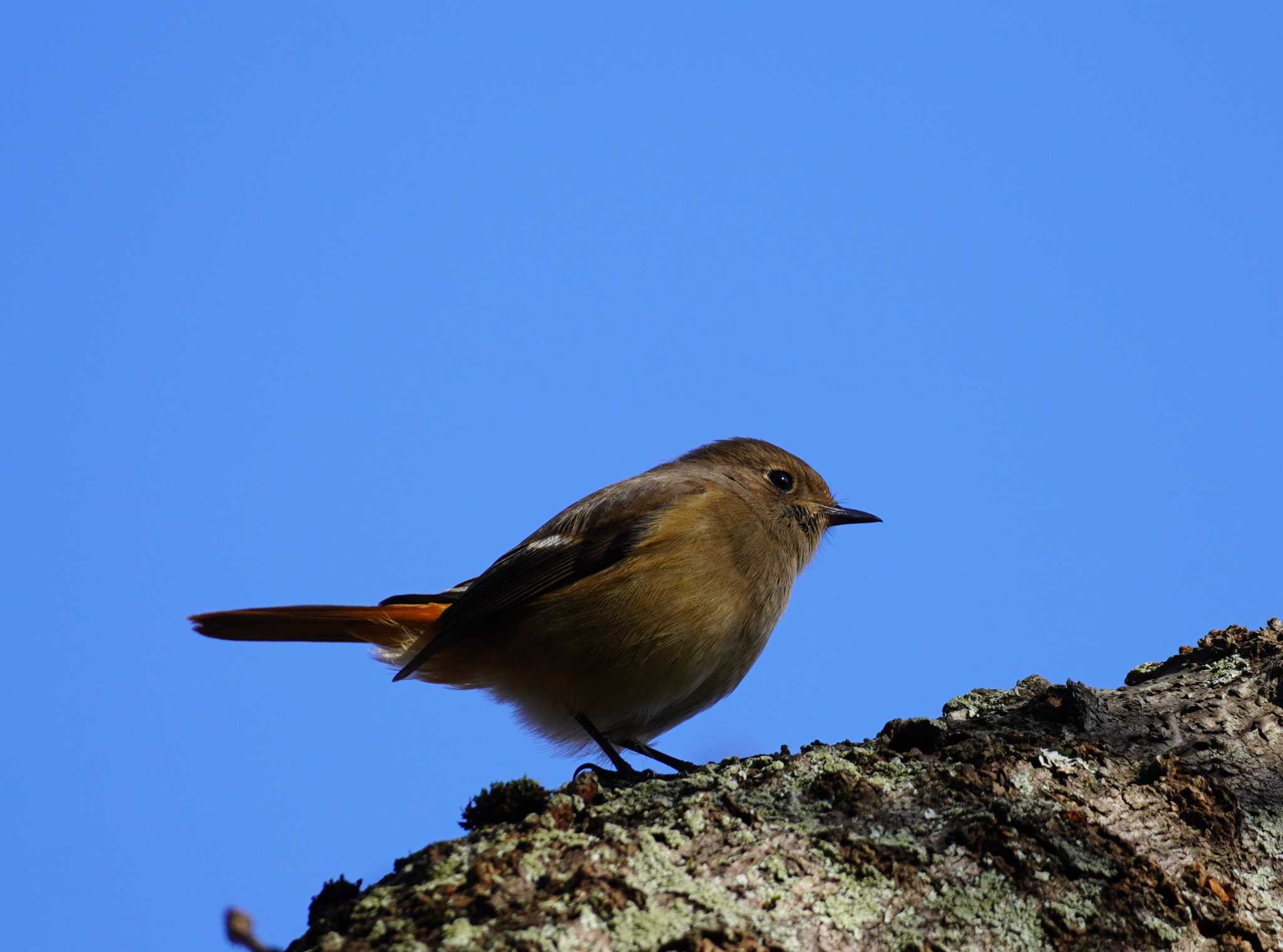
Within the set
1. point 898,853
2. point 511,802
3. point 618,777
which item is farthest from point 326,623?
point 898,853

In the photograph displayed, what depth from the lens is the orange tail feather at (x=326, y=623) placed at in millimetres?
5566

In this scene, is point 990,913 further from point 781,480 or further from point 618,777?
point 781,480

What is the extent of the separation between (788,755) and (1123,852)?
0.83m

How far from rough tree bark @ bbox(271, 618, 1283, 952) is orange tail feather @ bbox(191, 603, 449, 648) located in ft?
10.2

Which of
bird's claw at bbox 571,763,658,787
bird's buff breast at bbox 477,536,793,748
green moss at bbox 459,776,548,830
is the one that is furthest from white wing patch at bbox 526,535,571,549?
green moss at bbox 459,776,548,830

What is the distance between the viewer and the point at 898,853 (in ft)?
8.35

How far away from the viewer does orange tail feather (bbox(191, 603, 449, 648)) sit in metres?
5.57

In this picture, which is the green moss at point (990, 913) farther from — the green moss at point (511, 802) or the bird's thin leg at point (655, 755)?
the bird's thin leg at point (655, 755)

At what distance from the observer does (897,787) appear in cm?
282

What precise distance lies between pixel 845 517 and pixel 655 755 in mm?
2128

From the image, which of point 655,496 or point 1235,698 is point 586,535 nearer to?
point 655,496

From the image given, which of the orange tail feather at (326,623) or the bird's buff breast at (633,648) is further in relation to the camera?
the orange tail feather at (326,623)

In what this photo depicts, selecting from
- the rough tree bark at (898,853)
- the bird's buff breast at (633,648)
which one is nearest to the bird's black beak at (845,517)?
the bird's buff breast at (633,648)

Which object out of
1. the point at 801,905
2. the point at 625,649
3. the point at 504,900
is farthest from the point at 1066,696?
the point at 625,649
